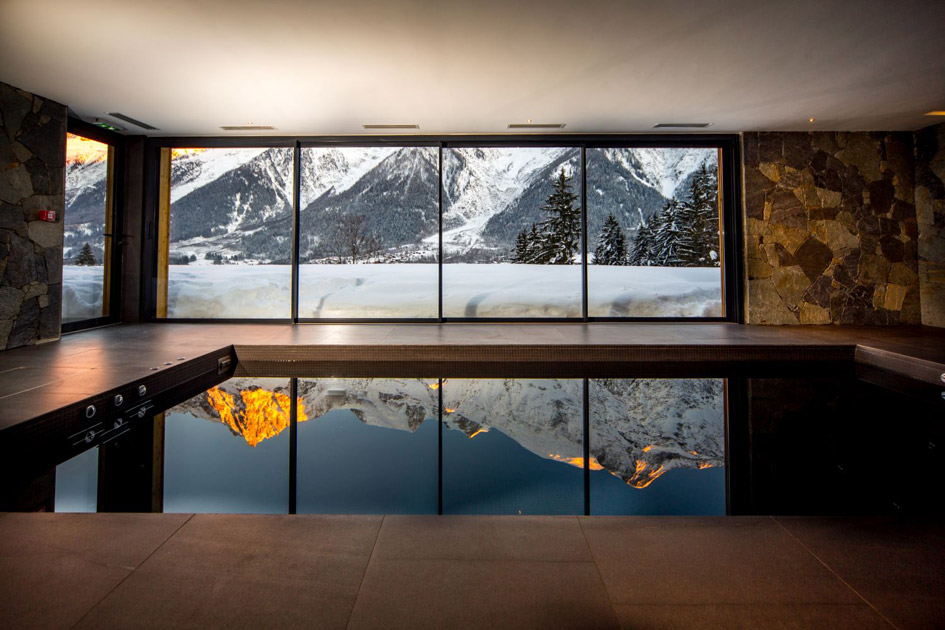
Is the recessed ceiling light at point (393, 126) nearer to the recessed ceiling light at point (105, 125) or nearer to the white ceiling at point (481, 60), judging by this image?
the white ceiling at point (481, 60)

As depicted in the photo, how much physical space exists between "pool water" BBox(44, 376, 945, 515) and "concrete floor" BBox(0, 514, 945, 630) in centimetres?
28

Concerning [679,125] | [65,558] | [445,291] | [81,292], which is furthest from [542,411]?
[81,292]

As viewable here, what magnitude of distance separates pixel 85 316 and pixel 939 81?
8.35m

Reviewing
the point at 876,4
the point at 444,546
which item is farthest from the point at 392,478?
the point at 876,4

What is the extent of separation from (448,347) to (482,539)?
293cm

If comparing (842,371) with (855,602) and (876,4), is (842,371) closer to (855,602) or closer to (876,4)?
(876,4)

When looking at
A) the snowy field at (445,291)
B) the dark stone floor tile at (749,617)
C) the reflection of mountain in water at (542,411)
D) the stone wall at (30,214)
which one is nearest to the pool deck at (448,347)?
the stone wall at (30,214)

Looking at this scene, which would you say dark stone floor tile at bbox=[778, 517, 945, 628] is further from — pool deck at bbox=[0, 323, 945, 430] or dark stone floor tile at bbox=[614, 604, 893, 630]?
pool deck at bbox=[0, 323, 945, 430]

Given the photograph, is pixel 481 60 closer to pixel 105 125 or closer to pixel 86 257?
pixel 105 125

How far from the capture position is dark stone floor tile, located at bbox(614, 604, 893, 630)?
1072 mm

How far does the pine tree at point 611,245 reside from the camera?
6.33 metres

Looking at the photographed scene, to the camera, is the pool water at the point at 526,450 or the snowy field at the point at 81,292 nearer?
the pool water at the point at 526,450

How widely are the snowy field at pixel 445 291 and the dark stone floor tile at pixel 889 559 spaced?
4.69 m

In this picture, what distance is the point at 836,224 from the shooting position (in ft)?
18.6
